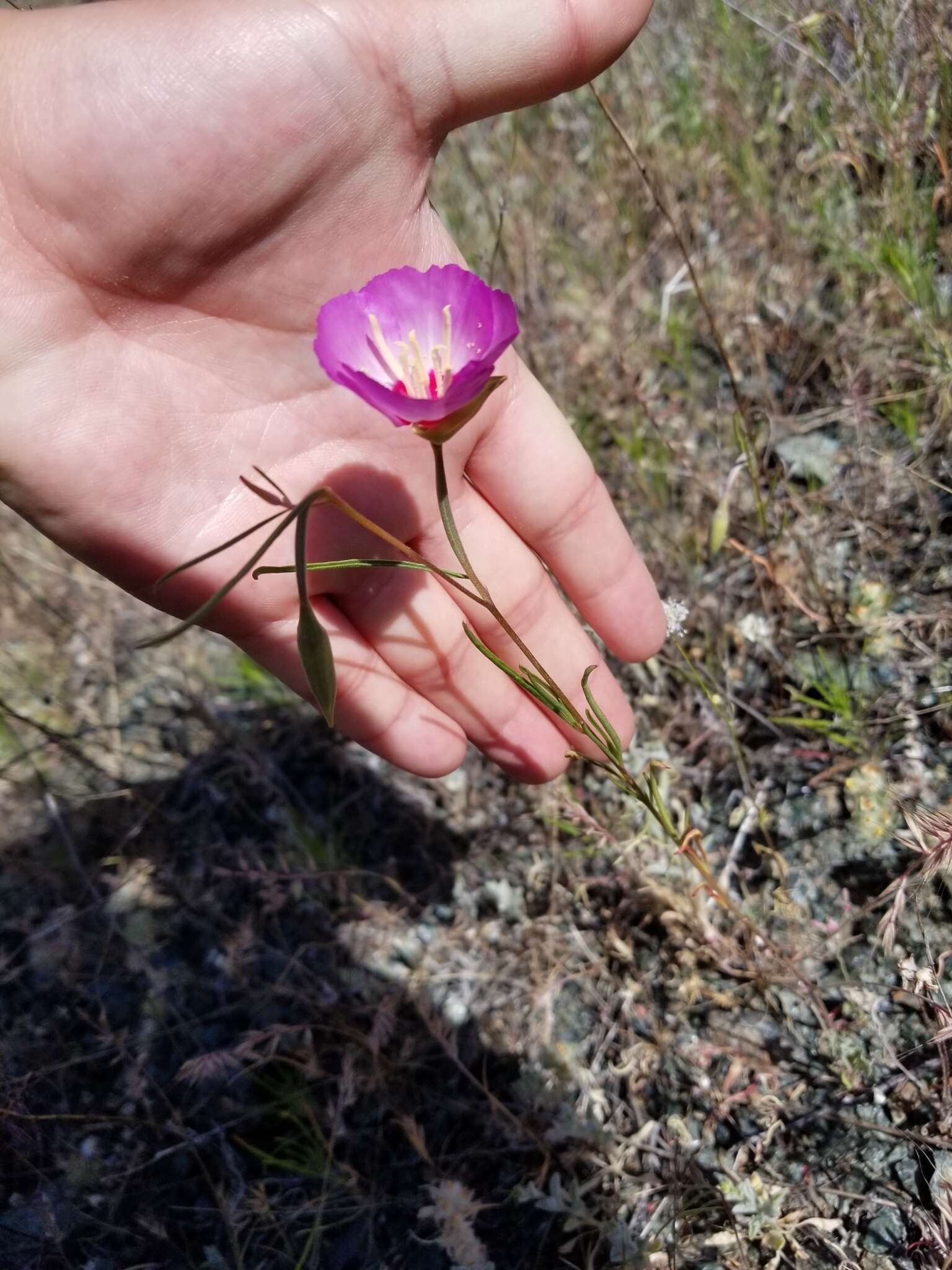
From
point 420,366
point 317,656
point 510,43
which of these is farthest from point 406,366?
point 317,656

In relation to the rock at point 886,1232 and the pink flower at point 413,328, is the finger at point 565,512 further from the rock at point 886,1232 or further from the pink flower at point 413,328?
the rock at point 886,1232

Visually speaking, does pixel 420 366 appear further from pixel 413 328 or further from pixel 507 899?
pixel 507 899

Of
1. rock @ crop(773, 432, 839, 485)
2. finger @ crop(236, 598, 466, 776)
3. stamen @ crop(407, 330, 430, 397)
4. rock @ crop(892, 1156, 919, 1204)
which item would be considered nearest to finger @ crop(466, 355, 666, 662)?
stamen @ crop(407, 330, 430, 397)

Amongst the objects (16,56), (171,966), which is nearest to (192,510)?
(16,56)

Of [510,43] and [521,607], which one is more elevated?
[510,43]

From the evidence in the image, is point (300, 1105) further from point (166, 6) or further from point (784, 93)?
point (784, 93)

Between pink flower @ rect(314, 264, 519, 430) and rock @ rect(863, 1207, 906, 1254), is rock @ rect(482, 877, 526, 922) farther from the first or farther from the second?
pink flower @ rect(314, 264, 519, 430)

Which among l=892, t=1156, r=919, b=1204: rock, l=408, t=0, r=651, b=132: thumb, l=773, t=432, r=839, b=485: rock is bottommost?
l=892, t=1156, r=919, b=1204: rock
